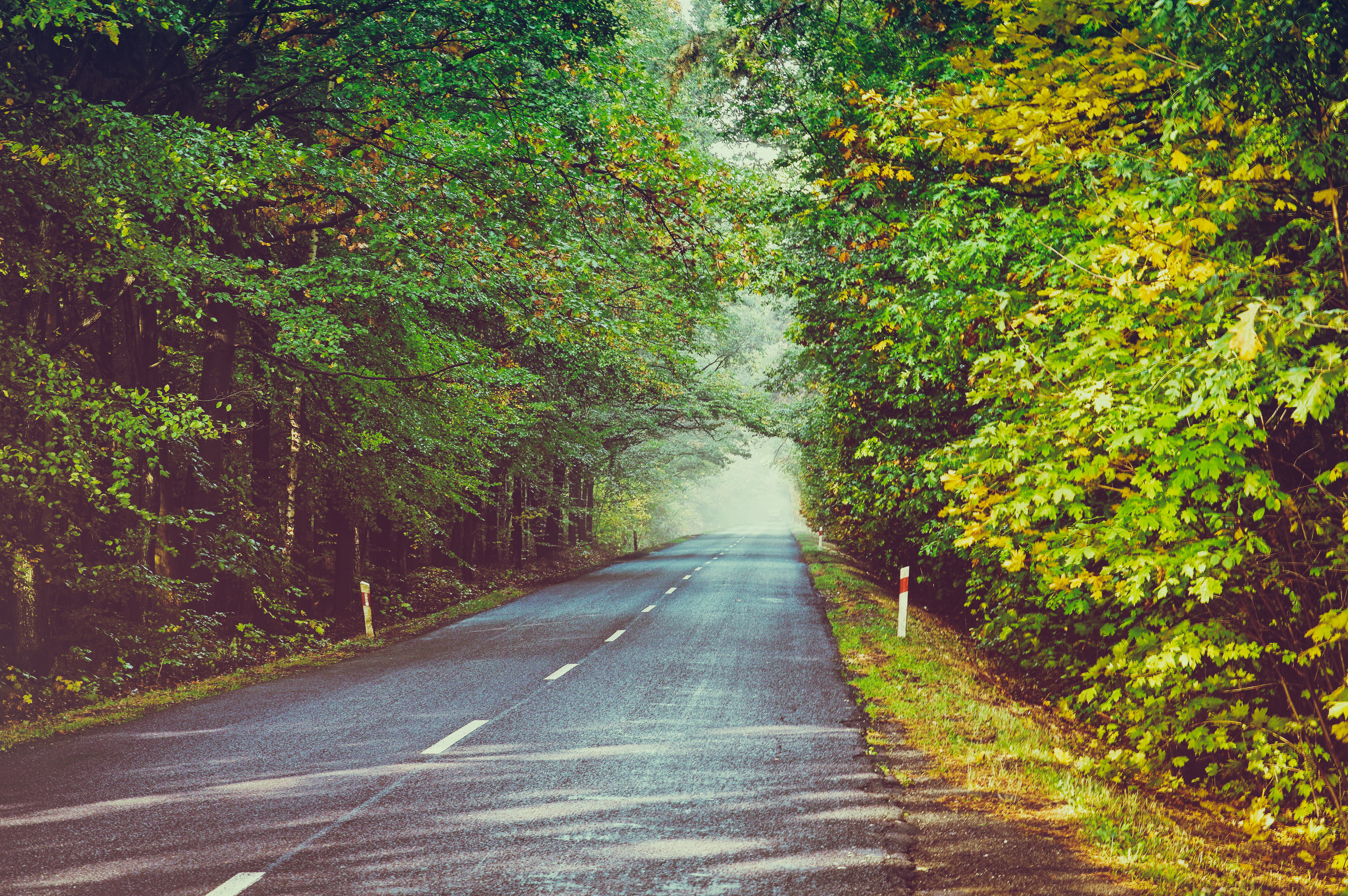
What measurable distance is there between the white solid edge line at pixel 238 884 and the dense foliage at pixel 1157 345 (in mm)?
4907

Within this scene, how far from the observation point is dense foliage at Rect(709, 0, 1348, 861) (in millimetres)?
4668

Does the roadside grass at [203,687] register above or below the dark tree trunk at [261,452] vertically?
below

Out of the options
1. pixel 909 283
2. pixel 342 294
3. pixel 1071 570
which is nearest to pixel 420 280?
pixel 342 294

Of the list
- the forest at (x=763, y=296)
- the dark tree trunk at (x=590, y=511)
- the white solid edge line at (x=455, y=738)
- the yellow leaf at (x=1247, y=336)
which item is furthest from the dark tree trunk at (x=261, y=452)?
the dark tree trunk at (x=590, y=511)

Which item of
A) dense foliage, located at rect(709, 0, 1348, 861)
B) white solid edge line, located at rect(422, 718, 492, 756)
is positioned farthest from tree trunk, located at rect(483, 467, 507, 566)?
dense foliage, located at rect(709, 0, 1348, 861)

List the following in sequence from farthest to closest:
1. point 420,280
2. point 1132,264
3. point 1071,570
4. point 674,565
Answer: point 674,565
point 420,280
point 1071,570
point 1132,264

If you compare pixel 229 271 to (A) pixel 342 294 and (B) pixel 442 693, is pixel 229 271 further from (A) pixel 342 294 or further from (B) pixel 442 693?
(B) pixel 442 693

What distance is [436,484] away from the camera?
56.9 ft

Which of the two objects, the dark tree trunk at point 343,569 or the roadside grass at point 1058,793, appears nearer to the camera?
the roadside grass at point 1058,793

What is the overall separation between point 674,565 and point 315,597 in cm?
1410

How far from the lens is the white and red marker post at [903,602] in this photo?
43.9 feet

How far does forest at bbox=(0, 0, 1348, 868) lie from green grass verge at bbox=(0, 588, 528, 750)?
744 mm

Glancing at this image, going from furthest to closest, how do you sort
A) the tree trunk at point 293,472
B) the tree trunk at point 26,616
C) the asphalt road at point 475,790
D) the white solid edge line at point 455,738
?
the tree trunk at point 293,472
the tree trunk at point 26,616
the white solid edge line at point 455,738
the asphalt road at point 475,790

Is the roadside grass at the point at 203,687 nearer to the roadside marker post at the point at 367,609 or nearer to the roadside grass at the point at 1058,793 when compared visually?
the roadside marker post at the point at 367,609
